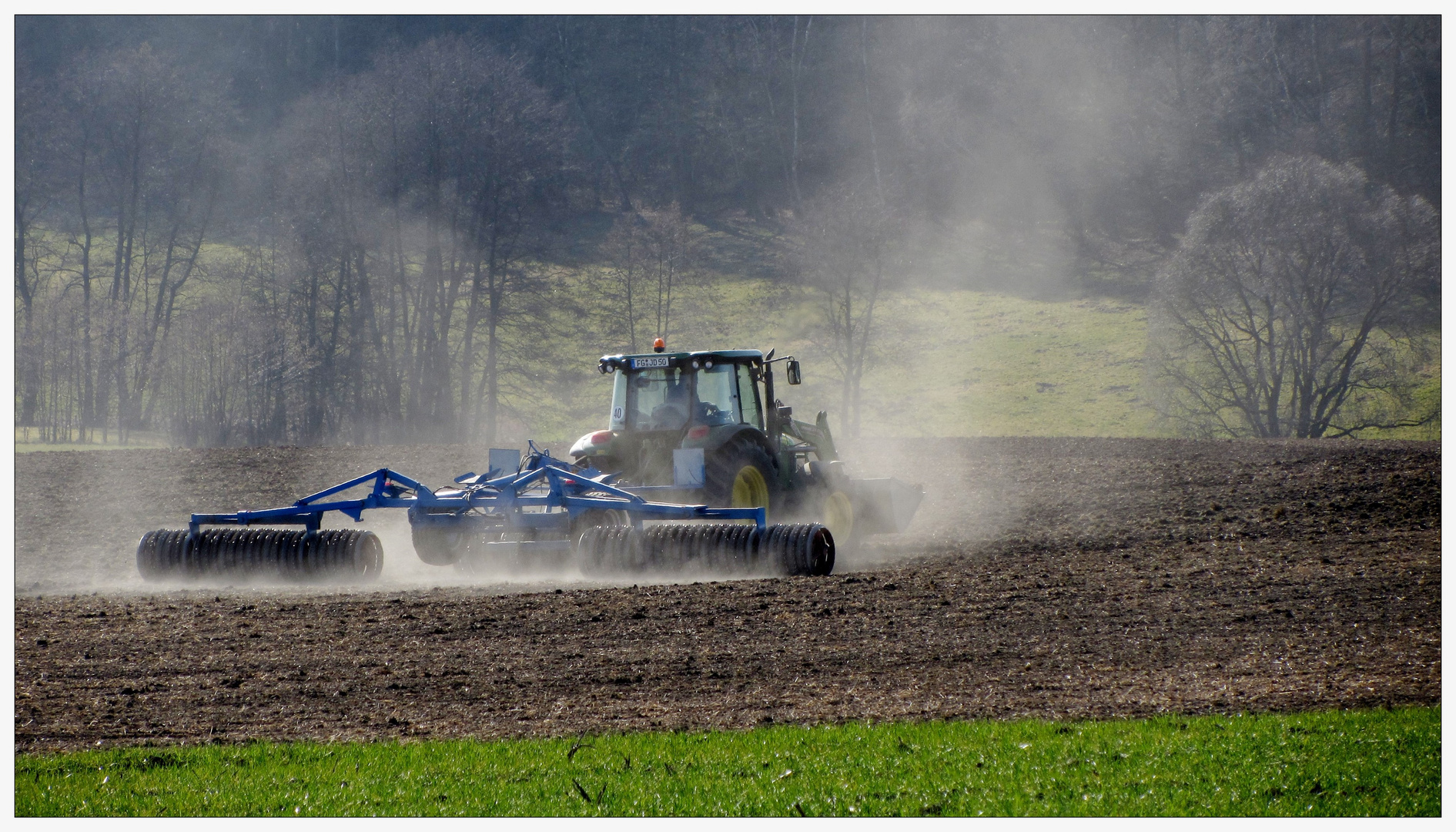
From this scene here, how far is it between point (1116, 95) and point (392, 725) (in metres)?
42.1

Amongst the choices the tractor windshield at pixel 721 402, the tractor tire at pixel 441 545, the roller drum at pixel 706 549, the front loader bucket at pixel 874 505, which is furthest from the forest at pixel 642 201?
the roller drum at pixel 706 549

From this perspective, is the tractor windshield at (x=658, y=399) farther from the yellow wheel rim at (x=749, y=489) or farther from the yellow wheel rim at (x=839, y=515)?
the yellow wheel rim at (x=839, y=515)

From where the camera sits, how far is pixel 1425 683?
706 centimetres

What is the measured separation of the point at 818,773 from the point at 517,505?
7.02 meters

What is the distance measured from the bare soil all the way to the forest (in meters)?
16.9

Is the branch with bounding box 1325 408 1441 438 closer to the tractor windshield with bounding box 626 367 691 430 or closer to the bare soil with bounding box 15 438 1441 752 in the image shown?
the bare soil with bounding box 15 438 1441 752

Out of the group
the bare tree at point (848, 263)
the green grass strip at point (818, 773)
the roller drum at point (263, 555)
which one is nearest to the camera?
the green grass strip at point (818, 773)

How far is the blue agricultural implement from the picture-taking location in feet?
37.2

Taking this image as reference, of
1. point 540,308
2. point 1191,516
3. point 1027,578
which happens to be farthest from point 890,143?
point 1027,578

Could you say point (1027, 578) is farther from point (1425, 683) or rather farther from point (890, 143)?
point (890, 143)

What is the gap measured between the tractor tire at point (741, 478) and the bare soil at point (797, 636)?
4.04 feet

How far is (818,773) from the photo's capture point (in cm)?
555

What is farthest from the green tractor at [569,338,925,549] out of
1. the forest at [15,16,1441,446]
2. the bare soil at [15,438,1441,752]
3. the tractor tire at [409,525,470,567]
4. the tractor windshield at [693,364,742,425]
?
the forest at [15,16,1441,446]

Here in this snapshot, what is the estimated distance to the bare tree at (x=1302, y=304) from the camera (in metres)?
28.8
